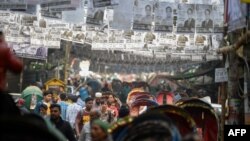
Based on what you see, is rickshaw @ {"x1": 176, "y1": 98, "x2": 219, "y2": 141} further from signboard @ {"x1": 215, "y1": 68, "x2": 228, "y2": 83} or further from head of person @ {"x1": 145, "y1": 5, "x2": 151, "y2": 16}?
head of person @ {"x1": 145, "y1": 5, "x2": 151, "y2": 16}

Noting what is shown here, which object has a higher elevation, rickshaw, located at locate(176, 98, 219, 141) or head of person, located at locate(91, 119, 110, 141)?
head of person, located at locate(91, 119, 110, 141)

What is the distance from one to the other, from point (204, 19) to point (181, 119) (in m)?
19.1

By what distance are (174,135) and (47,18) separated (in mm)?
19866

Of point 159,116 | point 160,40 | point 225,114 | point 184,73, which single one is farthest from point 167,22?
point 159,116

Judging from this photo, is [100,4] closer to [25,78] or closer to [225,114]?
[225,114]

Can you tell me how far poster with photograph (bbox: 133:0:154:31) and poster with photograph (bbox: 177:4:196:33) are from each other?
118cm

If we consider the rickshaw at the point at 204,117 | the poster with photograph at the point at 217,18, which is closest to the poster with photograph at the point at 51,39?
the poster with photograph at the point at 217,18

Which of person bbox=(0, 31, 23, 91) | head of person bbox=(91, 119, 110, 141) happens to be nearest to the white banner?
head of person bbox=(91, 119, 110, 141)

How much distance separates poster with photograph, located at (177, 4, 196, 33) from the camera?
2395 cm

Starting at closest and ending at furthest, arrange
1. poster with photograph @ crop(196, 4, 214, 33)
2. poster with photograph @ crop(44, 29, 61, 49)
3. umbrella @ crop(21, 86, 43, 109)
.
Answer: umbrella @ crop(21, 86, 43, 109)
poster with photograph @ crop(44, 29, 61, 49)
poster with photograph @ crop(196, 4, 214, 33)

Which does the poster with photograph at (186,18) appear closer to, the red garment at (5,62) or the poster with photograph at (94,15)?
the poster with photograph at (94,15)

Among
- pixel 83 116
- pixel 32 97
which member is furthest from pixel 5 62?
pixel 32 97

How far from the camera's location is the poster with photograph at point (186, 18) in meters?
24.0

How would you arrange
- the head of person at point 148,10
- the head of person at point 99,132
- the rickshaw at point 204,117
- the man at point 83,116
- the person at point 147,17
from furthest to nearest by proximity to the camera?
the head of person at point 148,10
the person at point 147,17
the man at point 83,116
the rickshaw at point 204,117
the head of person at point 99,132
